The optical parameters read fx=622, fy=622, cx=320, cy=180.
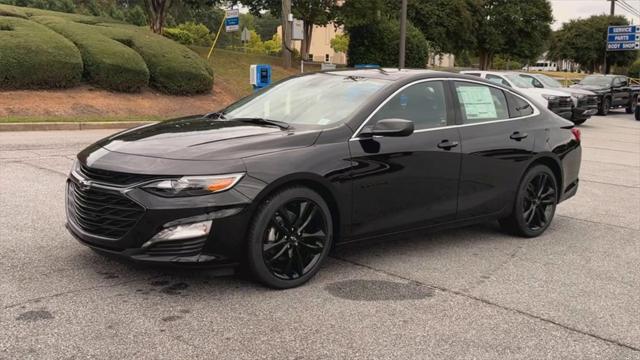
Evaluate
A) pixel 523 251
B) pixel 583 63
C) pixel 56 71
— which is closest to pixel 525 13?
pixel 583 63

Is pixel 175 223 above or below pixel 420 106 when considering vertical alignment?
below

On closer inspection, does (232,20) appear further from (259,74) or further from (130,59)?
(259,74)

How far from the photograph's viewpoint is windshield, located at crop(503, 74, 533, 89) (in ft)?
61.4

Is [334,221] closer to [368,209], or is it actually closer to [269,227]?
[368,209]

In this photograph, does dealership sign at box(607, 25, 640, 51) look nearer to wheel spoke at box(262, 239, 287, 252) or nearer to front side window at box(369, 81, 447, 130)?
front side window at box(369, 81, 447, 130)

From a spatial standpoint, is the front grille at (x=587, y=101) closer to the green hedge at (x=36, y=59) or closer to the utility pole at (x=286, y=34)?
the utility pole at (x=286, y=34)

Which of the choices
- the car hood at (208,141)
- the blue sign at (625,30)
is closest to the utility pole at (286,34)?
the car hood at (208,141)

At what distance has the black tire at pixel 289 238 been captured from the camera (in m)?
4.05

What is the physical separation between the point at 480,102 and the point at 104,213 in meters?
3.41

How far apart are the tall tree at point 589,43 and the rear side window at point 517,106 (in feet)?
189

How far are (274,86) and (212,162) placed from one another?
194 cm

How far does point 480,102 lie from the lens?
18.5 feet

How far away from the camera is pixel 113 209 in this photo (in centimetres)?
391

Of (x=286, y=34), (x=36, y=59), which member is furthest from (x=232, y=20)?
(x=36, y=59)
